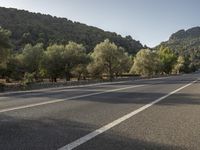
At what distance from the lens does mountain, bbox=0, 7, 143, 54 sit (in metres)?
139

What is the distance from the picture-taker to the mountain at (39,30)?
139 meters

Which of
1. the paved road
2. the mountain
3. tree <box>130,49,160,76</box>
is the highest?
the mountain

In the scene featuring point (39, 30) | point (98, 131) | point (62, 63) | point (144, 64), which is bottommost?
point (98, 131)

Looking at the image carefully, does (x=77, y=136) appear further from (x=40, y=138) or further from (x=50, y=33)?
(x=50, y=33)

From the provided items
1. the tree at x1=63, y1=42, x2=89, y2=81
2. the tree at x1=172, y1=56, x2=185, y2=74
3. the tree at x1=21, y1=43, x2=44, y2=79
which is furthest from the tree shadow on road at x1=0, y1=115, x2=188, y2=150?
the tree at x1=172, y1=56, x2=185, y2=74

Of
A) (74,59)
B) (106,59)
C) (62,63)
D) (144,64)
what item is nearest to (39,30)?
(144,64)

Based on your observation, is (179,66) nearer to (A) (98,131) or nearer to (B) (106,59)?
(B) (106,59)

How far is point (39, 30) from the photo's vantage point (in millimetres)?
154875

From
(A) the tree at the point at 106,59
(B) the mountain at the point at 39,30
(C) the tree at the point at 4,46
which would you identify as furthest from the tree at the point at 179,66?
(C) the tree at the point at 4,46

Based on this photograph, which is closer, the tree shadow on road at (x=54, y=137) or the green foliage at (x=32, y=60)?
the tree shadow on road at (x=54, y=137)

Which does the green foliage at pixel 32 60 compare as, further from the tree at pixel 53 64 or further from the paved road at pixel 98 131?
the paved road at pixel 98 131

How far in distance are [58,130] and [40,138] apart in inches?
41.7

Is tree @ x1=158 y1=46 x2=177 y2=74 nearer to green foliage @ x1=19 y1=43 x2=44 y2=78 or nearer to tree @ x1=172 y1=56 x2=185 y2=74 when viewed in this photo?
tree @ x1=172 y1=56 x2=185 y2=74

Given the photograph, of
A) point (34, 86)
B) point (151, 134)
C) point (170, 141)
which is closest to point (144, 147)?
point (170, 141)
